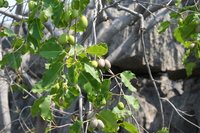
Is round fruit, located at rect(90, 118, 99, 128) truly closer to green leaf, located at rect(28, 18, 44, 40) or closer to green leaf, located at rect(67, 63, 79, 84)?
green leaf, located at rect(67, 63, 79, 84)

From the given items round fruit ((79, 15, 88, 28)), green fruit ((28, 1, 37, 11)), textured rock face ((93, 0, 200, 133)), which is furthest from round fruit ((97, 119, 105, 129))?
textured rock face ((93, 0, 200, 133))

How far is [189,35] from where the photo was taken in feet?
6.26

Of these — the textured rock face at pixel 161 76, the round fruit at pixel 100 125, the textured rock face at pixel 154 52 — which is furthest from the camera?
the textured rock face at pixel 154 52

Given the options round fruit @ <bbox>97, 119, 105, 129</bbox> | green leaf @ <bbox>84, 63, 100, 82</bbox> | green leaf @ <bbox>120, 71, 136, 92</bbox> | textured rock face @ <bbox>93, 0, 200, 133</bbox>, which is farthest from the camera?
textured rock face @ <bbox>93, 0, 200, 133</bbox>

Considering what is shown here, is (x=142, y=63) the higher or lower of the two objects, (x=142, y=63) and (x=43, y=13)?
the lower

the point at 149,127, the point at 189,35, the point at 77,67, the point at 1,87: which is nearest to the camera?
the point at 77,67

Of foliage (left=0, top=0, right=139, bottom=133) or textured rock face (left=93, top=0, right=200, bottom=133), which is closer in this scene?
foliage (left=0, top=0, right=139, bottom=133)

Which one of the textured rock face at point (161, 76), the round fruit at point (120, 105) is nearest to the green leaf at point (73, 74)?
the round fruit at point (120, 105)

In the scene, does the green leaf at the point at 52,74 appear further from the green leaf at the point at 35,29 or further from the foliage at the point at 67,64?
the green leaf at the point at 35,29

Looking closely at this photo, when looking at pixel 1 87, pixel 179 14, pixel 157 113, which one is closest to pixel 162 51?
pixel 157 113

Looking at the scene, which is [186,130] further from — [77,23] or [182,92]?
[77,23]

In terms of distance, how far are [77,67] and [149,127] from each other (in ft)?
8.28

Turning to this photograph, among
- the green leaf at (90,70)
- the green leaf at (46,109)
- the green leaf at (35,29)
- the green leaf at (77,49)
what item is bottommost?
the green leaf at (46,109)

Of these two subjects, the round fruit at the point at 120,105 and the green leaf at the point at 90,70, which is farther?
the round fruit at the point at 120,105
